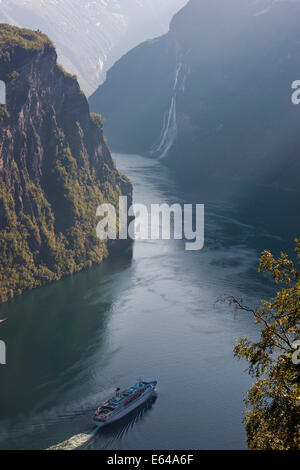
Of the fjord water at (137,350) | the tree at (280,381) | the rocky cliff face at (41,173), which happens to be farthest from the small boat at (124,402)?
the rocky cliff face at (41,173)

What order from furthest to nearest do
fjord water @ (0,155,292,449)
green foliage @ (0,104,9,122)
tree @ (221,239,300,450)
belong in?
green foliage @ (0,104,9,122) → fjord water @ (0,155,292,449) → tree @ (221,239,300,450)

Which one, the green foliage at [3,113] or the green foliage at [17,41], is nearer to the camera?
the green foliage at [3,113]

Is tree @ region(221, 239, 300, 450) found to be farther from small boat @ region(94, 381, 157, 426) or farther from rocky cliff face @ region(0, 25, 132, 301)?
rocky cliff face @ region(0, 25, 132, 301)

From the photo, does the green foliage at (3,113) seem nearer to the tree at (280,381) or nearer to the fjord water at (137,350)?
the fjord water at (137,350)

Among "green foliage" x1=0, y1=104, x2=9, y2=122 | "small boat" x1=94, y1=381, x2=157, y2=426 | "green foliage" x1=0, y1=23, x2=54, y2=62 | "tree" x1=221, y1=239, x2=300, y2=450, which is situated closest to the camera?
"tree" x1=221, y1=239, x2=300, y2=450

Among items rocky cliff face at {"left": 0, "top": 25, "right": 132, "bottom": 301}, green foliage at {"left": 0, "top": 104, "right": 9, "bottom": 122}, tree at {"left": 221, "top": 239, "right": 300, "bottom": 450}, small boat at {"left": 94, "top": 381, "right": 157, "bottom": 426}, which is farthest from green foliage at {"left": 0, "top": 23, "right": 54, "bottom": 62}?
tree at {"left": 221, "top": 239, "right": 300, "bottom": 450}
